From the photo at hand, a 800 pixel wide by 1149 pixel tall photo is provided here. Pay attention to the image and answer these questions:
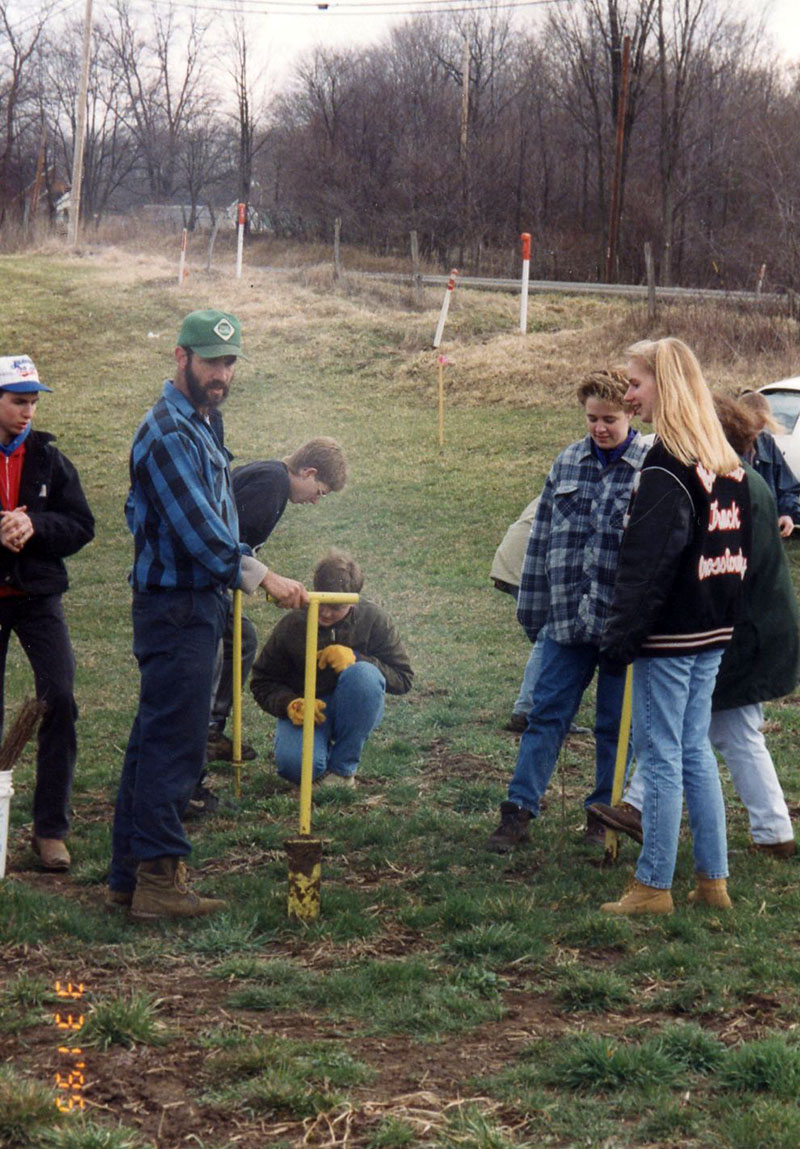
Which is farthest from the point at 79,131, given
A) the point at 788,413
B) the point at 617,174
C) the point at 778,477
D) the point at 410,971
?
the point at 410,971

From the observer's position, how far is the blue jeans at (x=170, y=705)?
472 centimetres

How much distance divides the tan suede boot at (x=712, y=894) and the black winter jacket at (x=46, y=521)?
259cm

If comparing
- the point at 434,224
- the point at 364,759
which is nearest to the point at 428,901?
the point at 364,759

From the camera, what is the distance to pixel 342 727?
6.45 m

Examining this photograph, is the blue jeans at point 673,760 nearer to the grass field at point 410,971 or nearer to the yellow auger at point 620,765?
the grass field at point 410,971

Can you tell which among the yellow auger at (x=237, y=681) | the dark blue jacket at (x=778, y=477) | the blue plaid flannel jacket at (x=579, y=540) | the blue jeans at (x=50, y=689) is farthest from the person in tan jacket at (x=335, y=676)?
the dark blue jacket at (x=778, y=477)

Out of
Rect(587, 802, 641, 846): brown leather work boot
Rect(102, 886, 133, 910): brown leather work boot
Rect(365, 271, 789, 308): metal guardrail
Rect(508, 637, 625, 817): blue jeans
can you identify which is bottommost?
Rect(102, 886, 133, 910): brown leather work boot

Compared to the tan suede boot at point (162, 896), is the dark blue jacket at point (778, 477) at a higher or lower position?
higher

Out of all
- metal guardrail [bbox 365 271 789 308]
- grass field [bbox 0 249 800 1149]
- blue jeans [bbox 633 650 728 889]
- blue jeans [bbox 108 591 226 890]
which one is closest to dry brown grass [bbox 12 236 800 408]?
metal guardrail [bbox 365 271 789 308]

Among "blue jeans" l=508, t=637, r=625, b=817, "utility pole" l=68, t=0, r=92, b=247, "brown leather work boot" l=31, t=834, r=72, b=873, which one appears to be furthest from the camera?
"utility pole" l=68, t=0, r=92, b=247

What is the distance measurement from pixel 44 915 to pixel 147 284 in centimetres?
2509

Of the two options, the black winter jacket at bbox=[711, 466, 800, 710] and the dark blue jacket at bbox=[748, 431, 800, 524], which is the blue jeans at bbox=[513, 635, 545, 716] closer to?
the dark blue jacket at bbox=[748, 431, 800, 524]

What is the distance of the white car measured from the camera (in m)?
13.7
